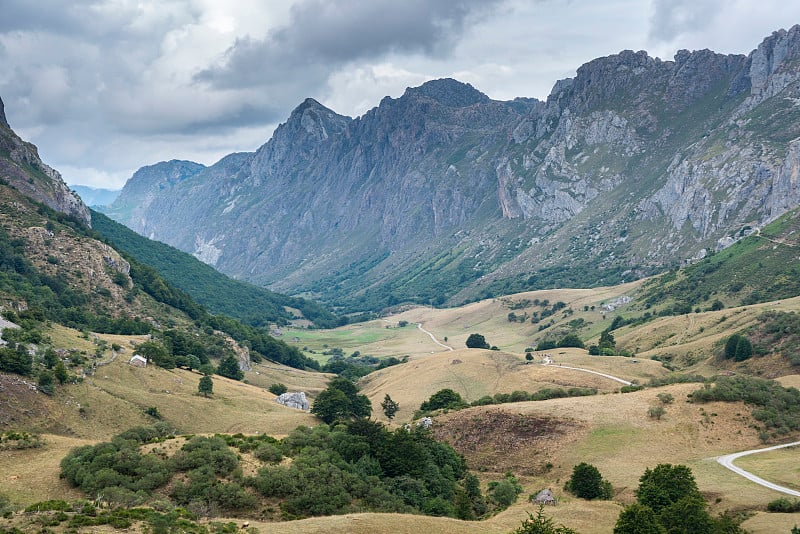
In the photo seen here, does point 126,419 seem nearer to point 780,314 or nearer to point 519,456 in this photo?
point 519,456

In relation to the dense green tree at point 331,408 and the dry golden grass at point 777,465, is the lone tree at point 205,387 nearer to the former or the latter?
the dense green tree at point 331,408

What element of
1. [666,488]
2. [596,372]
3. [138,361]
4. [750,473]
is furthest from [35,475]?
[596,372]

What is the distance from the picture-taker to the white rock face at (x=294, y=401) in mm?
91562

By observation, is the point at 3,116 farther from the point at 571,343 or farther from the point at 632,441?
the point at 632,441

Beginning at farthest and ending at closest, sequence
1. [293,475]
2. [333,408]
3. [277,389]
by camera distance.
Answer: [277,389], [333,408], [293,475]

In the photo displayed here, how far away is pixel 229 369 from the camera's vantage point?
10581 centimetres

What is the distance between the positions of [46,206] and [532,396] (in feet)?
395

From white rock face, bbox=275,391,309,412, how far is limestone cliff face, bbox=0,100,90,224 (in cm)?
9359

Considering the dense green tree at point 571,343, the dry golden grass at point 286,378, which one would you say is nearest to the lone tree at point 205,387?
the dry golden grass at point 286,378

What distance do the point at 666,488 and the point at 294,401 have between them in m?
61.2

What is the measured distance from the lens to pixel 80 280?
117m

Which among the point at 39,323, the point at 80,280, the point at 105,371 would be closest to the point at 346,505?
the point at 105,371

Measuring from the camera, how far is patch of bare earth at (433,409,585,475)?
63906 mm

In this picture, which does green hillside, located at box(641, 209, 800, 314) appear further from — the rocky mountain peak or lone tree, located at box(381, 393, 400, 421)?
Answer: the rocky mountain peak
